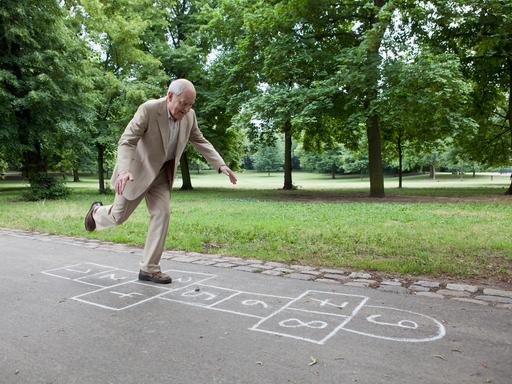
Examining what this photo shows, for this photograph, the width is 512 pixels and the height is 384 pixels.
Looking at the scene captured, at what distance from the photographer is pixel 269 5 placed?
18266mm

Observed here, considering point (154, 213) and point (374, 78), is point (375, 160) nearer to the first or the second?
point (374, 78)

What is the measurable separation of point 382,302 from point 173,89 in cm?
307

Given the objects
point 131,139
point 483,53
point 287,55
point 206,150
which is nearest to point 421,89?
point 483,53

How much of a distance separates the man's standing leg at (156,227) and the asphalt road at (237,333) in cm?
22

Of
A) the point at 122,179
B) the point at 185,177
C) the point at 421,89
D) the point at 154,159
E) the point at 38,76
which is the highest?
the point at 38,76

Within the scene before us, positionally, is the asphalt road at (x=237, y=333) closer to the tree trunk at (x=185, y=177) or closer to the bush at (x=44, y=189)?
the bush at (x=44, y=189)

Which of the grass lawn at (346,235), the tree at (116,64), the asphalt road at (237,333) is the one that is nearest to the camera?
the asphalt road at (237,333)

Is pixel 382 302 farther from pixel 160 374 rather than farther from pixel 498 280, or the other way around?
pixel 160 374

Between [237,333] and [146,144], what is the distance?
7.71 feet


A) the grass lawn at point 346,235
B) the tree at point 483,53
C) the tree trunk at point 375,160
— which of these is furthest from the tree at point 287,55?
the grass lawn at point 346,235

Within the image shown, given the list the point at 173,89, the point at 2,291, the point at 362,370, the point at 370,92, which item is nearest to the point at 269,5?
the point at 370,92

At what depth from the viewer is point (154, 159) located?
4.88 metres

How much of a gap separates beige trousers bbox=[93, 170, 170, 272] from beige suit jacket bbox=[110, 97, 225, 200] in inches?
7.2

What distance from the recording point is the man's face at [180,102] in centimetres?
457
